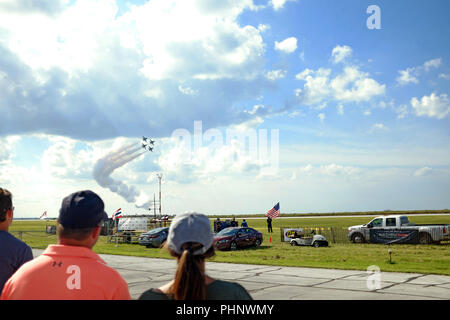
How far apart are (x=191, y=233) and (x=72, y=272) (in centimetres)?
73

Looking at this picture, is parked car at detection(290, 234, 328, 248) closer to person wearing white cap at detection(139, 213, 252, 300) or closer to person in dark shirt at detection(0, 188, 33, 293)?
person in dark shirt at detection(0, 188, 33, 293)

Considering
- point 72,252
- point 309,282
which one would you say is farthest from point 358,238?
point 72,252

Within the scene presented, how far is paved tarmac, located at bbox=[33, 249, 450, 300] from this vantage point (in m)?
9.86

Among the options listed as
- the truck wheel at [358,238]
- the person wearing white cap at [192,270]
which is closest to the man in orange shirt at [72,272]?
the person wearing white cap at [192,270]

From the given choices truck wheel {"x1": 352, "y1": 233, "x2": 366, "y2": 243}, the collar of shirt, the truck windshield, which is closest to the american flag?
truck wheel {"x1": 352, "y1": 233, "x2": 366, "y2": 243}

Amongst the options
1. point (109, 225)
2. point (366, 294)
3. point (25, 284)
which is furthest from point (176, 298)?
→ point (109, 225)

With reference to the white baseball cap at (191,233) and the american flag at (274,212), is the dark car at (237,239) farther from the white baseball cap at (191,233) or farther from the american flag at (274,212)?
the white baseball cap at (191,233)

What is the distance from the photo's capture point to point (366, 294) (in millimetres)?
9891

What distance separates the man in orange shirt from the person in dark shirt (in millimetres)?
1155

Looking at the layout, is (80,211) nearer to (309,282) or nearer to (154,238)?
(309,282)

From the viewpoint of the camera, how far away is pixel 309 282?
38.9 feet

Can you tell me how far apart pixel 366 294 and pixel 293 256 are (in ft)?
31.9
